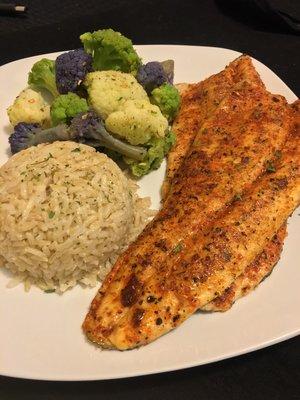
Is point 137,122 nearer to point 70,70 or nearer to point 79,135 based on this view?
point 79,135

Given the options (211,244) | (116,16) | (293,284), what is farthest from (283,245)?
(116,16)

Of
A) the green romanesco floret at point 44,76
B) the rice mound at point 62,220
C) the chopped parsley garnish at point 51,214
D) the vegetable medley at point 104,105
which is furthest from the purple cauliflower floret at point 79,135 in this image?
the chopped parsley garnish at point 51,214

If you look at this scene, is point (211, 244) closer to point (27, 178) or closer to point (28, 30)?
point (27, 178)

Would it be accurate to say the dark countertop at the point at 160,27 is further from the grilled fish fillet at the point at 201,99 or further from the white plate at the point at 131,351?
the white plate at the point at 131,351

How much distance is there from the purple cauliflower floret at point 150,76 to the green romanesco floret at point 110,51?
108 millimetres

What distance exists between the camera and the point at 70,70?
3.47 meters

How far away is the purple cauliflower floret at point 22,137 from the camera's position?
3402 mm

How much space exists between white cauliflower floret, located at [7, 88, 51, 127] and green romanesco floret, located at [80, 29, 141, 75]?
1.61 ft

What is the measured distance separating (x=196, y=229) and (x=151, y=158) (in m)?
0.77

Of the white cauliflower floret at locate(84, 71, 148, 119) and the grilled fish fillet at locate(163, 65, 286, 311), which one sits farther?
the white cauliflower floret at locate(84, 71, 148, 119)

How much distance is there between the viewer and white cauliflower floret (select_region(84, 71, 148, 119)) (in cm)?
333

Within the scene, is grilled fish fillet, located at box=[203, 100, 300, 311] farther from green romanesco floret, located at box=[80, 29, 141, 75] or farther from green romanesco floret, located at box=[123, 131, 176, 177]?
green romanesco floret, located at box=[80, 29, 141, 75]

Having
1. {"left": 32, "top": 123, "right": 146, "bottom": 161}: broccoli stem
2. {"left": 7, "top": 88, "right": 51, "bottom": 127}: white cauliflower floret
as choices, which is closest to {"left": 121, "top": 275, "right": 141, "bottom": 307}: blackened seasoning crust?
{"left": 32, "top": 123, "right": 146, "bottom": 161}: broccoli stem

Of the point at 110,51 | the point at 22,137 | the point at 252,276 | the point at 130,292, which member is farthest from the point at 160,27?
the point at 130,292
